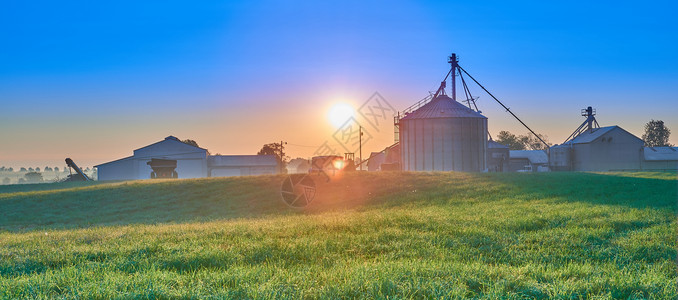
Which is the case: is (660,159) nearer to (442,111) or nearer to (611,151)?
(611,151)

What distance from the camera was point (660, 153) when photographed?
65.6 metres

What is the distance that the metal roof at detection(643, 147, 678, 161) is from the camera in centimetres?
6310

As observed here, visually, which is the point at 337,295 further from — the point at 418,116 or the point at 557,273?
the point at 418,116

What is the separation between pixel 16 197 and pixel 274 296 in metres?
32.7

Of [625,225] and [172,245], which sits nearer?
[172,245]

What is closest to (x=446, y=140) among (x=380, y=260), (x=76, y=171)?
(x=380, y=260)

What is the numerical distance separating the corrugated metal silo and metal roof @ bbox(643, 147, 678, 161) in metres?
37.6

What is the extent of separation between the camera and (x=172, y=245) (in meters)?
7.59

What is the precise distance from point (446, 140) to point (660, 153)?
47.5 metres

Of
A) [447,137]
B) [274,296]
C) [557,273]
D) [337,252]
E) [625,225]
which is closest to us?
[274,296]

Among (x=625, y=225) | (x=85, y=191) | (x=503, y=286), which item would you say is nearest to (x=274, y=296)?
(x=503, y=286)

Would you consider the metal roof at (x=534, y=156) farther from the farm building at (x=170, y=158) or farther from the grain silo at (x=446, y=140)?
the farm building at (x=170, y=158)

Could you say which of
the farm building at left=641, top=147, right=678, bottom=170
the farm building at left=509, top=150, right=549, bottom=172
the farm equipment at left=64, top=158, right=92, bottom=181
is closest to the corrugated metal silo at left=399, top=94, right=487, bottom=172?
the farm building at left=509, top=150, right=549, bottom=172

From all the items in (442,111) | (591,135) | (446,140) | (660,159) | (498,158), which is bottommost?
(660,159)
